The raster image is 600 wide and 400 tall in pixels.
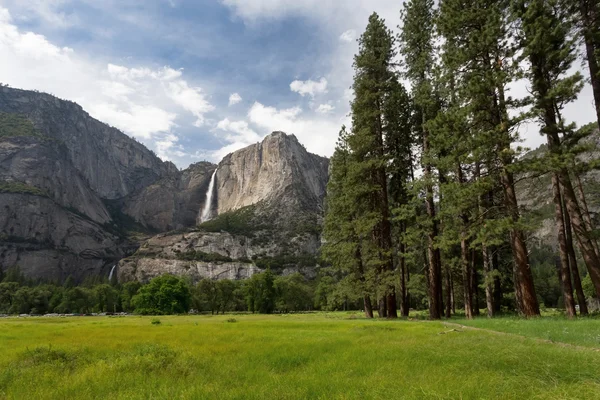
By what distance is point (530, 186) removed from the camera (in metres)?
17.1

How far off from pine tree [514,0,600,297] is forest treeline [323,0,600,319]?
49mm

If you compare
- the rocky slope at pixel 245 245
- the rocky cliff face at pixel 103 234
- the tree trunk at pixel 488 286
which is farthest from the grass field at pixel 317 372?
the rocky slope at pixel 245 245

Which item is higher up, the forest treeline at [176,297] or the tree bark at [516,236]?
the tree bark at [516,236]

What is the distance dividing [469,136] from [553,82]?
4655mm

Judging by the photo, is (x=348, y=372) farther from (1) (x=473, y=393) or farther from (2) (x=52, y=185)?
(2) (x=52, y=185)

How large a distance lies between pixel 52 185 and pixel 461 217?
214858mm

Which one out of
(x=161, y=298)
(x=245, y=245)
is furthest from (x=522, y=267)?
(x=245, y=245)

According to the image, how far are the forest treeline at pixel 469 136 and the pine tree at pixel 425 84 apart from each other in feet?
0.27

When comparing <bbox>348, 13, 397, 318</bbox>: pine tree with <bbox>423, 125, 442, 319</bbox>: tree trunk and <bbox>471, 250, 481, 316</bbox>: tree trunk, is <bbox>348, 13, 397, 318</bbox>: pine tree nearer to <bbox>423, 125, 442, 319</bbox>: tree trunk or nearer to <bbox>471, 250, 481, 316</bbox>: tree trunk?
<bbox>423, 125, 442, 319</bbox>: tree trunk

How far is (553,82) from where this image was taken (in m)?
16.3

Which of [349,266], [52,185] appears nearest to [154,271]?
[52,185]

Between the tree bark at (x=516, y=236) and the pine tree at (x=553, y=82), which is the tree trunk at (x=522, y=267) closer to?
the tree bark at (x=516, y=236)

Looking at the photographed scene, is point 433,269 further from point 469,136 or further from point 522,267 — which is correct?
point 469,136

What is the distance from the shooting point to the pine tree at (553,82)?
14.1 m
